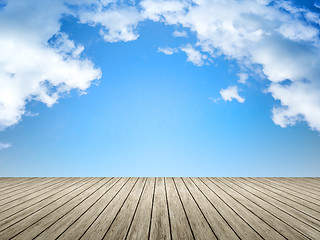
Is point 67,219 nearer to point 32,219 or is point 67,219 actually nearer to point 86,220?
point 86,220

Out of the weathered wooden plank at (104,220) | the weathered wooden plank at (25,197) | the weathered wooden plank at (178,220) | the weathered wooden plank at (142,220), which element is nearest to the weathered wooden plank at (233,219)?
the weathered wooden plank at (178,220)

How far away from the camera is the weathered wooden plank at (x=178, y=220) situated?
1.26m

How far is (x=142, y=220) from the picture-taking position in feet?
4.85

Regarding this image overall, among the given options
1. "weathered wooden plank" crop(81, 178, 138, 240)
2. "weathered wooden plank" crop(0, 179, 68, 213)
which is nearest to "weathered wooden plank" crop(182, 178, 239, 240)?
"weathered wooden plank" crop(81, 178, 138, 240)

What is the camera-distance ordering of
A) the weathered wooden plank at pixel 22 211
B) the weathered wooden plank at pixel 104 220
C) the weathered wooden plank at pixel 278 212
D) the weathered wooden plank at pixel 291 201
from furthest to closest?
the weathered wooden plank at pixel 291 201 < the weathered wooden plank at pixel 22 211 < the weathered wooden plank at pixel 278 212 < the weathered wooden plank at pixel 104 220

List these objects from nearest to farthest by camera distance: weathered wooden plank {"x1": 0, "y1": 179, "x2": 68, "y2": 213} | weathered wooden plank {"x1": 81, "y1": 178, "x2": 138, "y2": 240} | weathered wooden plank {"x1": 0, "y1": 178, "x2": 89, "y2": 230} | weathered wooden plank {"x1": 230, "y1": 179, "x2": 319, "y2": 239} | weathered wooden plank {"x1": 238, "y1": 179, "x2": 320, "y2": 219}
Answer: weathered wooden plank {"x1": 81, "y1": 178, "x2": 138, "y2": 240}, weathered wooden plank {"x1": 230, "y1": 179, "x2": 319, "y2": 239}, weathered wooden plank {"x1": 0, "y1": 178, "x2": 89, "y2": 230}, weathered wooden plank {"x1": 238, "y1": 179, "x2": 320, "y2": 219}, weathered wooden plank {"x1": 0, "y1": 179, "x2": 68, "y2": 213}

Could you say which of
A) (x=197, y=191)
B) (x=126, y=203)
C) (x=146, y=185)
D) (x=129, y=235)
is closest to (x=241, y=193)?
(x=197, y=191)

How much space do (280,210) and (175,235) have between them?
1.17 meters

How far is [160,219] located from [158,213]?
13cm

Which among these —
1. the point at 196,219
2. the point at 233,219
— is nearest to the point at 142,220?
the point at 196,219

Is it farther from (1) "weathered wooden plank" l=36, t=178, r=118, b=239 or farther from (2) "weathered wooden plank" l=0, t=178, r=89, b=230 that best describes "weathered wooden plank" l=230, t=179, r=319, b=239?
(2) "weathered wooden plank" l=0, t=178, r=89, b=230

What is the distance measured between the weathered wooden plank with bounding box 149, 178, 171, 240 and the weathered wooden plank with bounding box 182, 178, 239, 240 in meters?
0.33

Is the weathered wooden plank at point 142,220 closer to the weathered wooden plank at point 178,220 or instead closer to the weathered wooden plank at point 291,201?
the weathered wooden plank at point 178,220

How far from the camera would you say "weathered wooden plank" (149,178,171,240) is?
1258 millimetres
